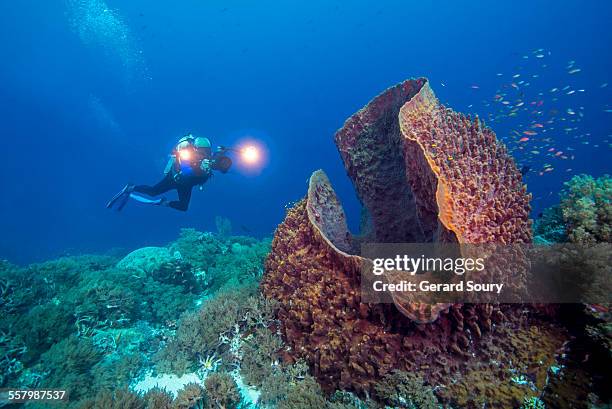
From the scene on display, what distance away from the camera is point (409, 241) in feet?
14.2

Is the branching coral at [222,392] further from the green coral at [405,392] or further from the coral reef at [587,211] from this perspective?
the coral reef at [587,211]

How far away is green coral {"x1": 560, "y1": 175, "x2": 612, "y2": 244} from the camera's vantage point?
3297mm

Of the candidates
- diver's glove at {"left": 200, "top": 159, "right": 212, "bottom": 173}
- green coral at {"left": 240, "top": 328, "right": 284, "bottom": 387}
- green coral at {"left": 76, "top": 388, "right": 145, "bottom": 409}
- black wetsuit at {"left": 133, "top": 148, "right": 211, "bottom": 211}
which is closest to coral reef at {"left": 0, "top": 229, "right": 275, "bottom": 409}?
green coral at {"left": 76, "top": 388, "right": 145, "bottom": 409}

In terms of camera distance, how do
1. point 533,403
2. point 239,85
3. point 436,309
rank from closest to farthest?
point 436,309
point 533,403
point 239,85

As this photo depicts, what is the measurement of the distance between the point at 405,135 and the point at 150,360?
489cm

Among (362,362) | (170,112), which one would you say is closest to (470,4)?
(170,112)

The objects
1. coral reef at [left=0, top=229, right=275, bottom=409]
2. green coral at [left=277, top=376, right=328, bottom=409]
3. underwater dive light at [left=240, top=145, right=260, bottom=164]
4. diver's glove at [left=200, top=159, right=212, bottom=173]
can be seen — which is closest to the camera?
green coral at [left=277, top=376, right=328, bottom=409]

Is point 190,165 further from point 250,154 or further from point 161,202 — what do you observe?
point 161,202

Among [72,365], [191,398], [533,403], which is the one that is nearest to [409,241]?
[533,403]

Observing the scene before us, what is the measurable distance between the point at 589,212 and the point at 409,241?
202cm

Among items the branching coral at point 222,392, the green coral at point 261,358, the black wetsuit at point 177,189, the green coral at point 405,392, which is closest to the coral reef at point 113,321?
the branching coral at point 222,392

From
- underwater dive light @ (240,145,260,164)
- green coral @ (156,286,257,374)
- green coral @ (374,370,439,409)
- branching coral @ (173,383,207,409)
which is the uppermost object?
underwater dive light @ (240,145,260,164)

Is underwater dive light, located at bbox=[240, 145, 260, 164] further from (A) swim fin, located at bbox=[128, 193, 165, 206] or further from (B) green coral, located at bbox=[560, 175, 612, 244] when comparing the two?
(B) green coral, located at bbox=[560, 175, 612, 244]

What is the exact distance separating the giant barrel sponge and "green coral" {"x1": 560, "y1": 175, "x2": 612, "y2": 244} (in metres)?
0.83
